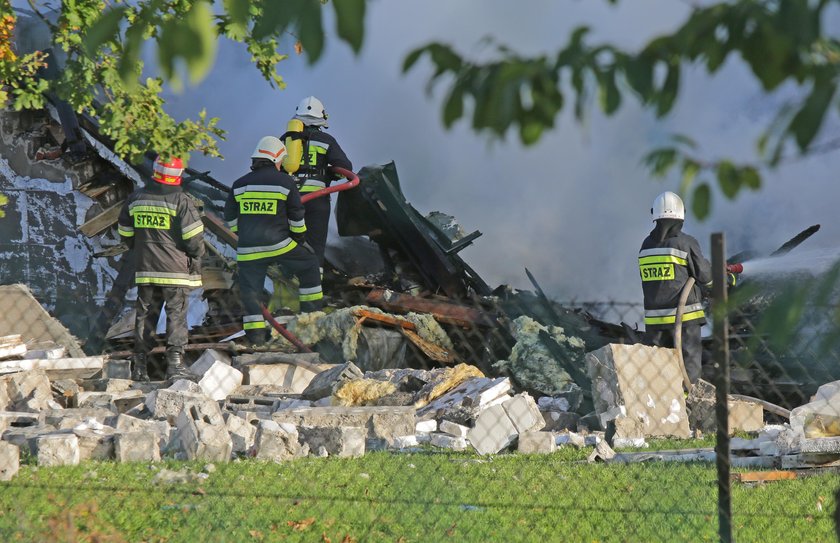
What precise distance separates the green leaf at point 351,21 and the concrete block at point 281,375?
8.74 meters

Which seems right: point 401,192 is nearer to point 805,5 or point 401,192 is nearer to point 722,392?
point 722,392

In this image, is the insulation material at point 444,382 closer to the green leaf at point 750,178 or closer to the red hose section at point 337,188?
the red hose section at point 337,188

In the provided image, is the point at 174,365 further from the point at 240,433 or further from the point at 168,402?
the point at 240,433

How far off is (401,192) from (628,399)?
5.58 meters

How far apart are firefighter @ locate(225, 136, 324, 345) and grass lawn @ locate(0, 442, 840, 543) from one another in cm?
441

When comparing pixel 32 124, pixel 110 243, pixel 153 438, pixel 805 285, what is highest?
pixel 32 124

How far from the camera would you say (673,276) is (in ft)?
33.2

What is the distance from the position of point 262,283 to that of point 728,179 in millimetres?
9778

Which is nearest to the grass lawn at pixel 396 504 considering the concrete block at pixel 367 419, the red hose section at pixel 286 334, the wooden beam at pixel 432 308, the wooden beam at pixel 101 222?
the concrete block at pixel 367 419

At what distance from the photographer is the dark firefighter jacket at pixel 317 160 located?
12.1 meters

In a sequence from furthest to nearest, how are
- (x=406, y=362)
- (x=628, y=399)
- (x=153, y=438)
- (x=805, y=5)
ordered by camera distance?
(x=406, y=362) → (x=628, y=399) → (x=153, y=438) → (x=805, y=5)

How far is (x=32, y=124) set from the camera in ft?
51.9

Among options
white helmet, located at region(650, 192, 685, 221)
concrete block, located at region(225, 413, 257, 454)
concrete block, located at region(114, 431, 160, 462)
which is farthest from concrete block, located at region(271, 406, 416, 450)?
white helmet, located at region(650, 192, 685, 221)

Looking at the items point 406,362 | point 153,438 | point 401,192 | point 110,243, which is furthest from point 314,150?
point 153,438
